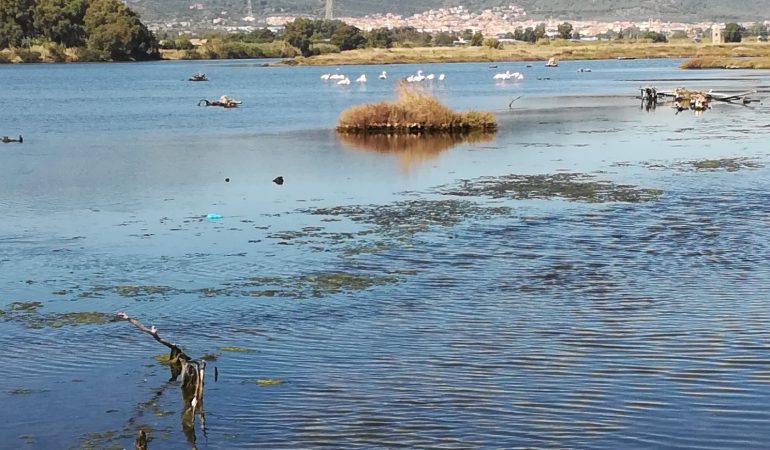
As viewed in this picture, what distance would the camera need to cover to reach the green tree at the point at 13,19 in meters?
168

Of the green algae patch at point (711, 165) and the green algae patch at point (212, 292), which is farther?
the green algae patch at point (711, 165)

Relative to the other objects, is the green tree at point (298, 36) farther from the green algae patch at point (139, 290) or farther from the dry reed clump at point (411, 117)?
the green algae patch at point (139, 290)

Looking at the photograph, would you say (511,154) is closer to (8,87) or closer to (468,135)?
(468,135)

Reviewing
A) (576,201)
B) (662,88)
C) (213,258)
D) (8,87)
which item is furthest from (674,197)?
(8,87)

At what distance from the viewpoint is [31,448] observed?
10.6 m

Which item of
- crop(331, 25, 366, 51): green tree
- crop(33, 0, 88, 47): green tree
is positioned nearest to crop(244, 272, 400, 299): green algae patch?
crop(33, 0, 88, 47): green tree

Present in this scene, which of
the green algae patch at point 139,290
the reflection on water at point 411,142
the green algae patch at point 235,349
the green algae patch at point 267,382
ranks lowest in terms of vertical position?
the reflection on water at point 411,142

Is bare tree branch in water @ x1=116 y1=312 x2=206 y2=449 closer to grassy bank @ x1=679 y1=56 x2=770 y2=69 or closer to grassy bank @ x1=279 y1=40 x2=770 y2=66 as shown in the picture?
grassy bank @ x1=679 y1=56 x2=770 y2=69

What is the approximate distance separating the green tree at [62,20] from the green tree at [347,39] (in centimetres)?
3828

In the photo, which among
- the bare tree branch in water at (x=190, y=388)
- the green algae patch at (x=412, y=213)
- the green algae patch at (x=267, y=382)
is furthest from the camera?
the green algae patch at (x=412, y=213)

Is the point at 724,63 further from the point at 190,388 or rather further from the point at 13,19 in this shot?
the point at 190,388

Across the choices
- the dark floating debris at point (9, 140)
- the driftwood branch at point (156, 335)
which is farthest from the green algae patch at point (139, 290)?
the dark floating debris at point (9, 140)

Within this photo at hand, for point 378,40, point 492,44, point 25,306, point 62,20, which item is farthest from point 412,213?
point 378,40

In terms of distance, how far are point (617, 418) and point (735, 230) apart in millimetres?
11074
